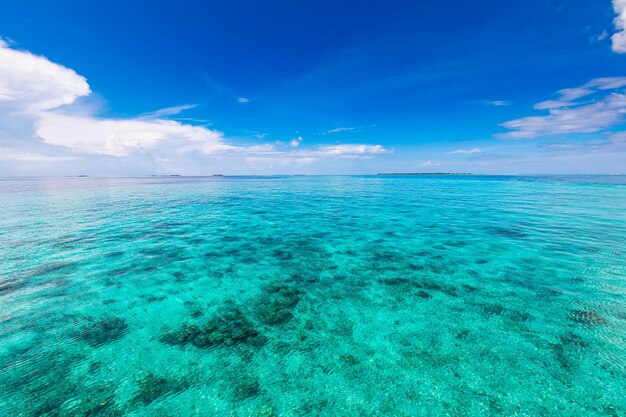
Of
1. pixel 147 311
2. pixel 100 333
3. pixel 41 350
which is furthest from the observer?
pixel 147 311

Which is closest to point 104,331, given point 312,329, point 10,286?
point 312,329

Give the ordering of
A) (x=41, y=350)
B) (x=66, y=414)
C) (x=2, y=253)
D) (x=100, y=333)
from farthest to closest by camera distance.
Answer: (x=2, y=253) < (x=100, y=333) < (x=41, y=350) < (x=66, y=414)

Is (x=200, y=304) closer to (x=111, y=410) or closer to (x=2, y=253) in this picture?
(x=111, y=410)

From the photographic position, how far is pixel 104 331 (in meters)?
6.40

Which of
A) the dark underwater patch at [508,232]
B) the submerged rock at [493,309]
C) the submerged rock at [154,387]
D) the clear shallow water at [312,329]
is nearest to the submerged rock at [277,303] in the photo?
Result: the clear shallow water at [312,329]

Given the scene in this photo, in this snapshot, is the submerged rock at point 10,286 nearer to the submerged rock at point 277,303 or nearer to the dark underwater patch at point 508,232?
the submerged rock at point 277,303

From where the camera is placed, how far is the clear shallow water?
177 inches

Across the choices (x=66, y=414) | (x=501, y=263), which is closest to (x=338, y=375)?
(x=66, y=414)

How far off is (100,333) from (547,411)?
928 cm

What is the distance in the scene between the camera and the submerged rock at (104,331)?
6.04 meters

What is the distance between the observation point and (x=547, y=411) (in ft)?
13.9

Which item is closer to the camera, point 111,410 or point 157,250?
point 111,410

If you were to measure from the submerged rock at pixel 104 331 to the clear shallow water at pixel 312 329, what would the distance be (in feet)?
0.16

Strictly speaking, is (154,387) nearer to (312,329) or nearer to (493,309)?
(312,329)
